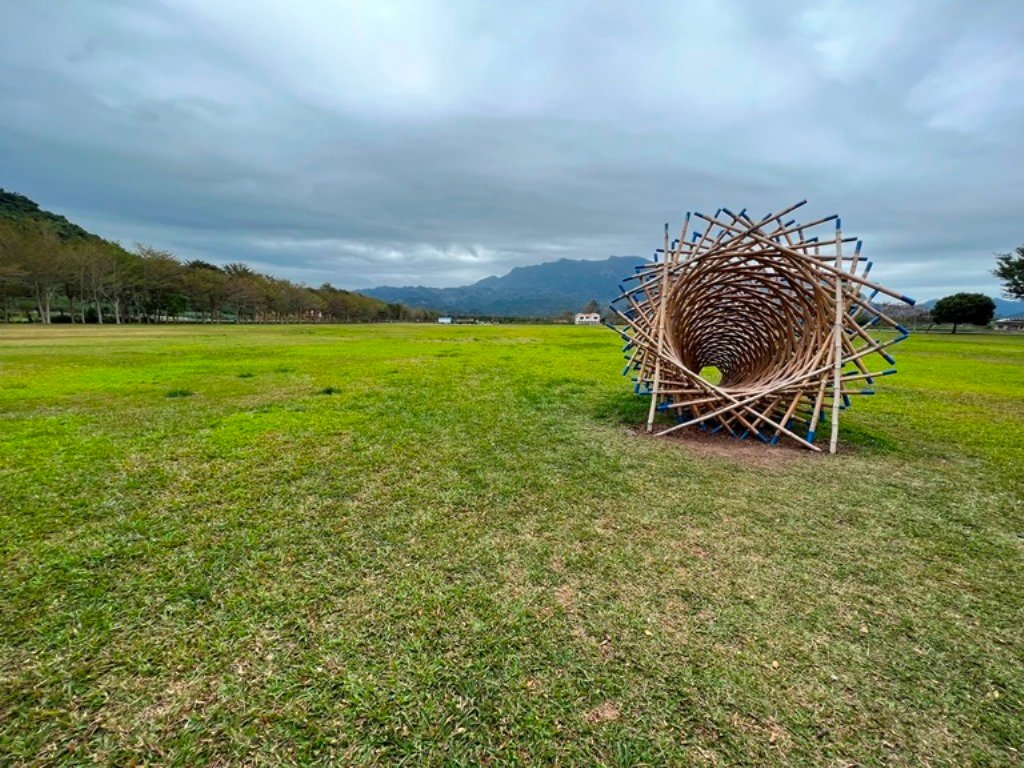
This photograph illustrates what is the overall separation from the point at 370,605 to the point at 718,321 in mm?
11211

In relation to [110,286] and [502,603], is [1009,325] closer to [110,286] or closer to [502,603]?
[502,603]

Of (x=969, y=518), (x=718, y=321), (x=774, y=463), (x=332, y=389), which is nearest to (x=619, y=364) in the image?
(x=718, y=321)

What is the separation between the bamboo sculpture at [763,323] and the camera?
828cm

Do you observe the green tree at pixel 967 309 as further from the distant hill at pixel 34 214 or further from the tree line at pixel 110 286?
the distant hill at pixel 34 214

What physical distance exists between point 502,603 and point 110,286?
8628cm

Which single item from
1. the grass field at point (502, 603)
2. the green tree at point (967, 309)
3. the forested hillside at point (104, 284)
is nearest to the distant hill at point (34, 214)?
the forested hillside at point (104, 284)

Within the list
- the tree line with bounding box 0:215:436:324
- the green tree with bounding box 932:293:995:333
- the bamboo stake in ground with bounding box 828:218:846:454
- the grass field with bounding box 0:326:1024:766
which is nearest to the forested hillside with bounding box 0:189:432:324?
the tree line with bounding box 0:215:436:324

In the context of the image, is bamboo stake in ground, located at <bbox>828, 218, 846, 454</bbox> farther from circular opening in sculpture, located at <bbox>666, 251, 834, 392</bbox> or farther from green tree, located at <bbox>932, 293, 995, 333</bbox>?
green tree, located at <bbox>932, 293, 995, 333</bbox>

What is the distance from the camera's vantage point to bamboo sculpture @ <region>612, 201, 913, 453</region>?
8281 millimetres

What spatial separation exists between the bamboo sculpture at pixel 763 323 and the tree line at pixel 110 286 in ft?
237

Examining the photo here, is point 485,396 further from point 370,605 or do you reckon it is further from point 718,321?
point 370,605

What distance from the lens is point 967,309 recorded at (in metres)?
73.6

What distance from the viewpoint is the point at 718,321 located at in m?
12.2

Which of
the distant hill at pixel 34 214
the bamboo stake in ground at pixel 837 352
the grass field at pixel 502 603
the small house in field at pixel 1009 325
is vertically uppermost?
the distant hill at pixel 34 214
